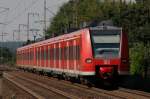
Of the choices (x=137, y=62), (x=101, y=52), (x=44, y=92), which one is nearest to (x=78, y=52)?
(x=101, y=52)

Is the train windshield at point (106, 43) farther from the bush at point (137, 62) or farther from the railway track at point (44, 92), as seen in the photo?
the bush at point (137, 62)

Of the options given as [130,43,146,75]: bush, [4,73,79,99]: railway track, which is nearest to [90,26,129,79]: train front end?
[4,73,79,99]: railway track

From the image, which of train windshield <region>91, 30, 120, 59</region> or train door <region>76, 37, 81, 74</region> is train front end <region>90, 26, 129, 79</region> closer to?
train windshield <region>91, 30, 120, 59</region>

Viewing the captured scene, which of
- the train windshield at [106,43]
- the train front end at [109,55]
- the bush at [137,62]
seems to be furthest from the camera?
the bush at [137,62]

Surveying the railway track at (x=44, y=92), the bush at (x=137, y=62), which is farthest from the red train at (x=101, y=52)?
the bush at (x=137, y=62)

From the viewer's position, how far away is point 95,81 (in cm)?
2689

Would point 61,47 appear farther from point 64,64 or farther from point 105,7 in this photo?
point 105,7

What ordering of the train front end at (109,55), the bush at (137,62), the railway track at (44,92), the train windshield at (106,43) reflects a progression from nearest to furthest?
1. the railway track at (44,92)
2. the train front end at (109,55)
3. the train windshield at (106,43)
4. the bush at (137,62)

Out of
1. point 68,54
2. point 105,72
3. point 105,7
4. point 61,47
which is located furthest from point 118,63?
point 105,7

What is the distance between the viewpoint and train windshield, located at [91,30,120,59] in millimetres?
26047

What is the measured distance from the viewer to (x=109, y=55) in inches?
1024

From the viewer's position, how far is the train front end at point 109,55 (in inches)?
1021

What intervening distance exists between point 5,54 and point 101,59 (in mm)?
140965

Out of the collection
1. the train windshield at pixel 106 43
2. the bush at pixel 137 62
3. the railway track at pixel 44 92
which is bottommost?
the railway track at pixel 44 92
